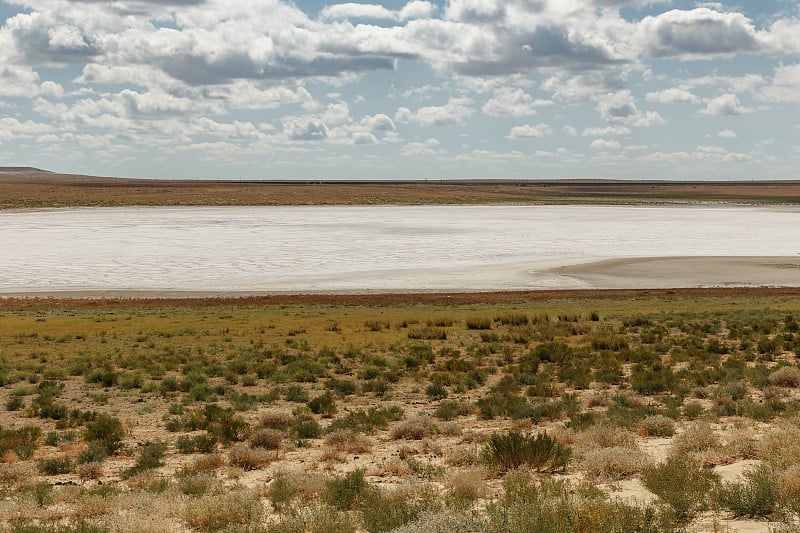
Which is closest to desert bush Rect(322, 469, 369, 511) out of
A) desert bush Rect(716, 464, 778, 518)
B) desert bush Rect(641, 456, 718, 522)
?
desert bush Rect(641, 456, 718, 522)

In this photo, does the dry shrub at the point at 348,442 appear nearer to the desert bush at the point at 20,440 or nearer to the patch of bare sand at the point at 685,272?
the desert bush at the point at 20,440

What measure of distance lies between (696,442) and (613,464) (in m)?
1.86

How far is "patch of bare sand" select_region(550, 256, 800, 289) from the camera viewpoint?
4716 cm

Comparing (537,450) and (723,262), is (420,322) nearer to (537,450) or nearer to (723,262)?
(537,450)

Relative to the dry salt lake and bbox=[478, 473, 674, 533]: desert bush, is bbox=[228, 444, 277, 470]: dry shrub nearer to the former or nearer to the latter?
bbox=[478, 473, 674, 533]: desert bush

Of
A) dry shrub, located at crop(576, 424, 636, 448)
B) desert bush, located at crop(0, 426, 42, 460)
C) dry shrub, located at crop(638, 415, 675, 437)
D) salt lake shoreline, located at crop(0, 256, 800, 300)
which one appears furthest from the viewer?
salt lake shoreline, located at crop(0, 256, 800, 300)

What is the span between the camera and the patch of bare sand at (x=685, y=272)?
4716 centimetres

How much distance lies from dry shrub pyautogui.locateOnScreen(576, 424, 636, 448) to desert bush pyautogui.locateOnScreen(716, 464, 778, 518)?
3.11m

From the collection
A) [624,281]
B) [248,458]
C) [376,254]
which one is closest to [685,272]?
[624,281]

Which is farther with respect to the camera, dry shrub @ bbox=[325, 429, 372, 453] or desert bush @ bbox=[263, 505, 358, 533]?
dry shrub @ bbox=[325, 429, 372, 453]

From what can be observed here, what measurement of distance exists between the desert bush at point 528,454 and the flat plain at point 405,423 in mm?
30

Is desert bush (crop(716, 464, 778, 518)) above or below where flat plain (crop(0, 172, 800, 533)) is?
above

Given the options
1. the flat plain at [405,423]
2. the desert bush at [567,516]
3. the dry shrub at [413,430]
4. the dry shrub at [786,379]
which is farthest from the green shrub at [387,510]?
the dry shrub at [786,379]

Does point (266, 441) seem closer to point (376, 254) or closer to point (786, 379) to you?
point (786, 379)
